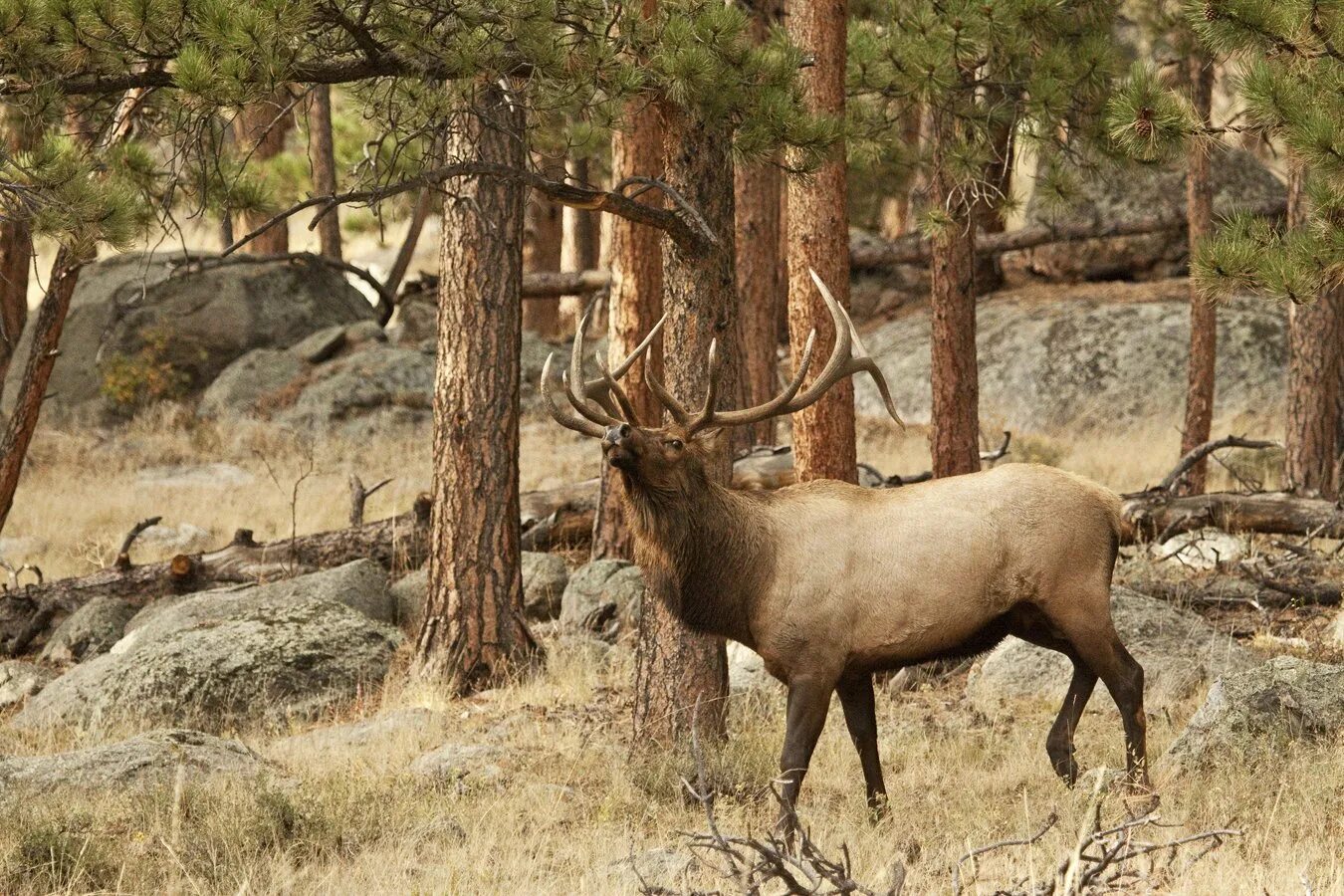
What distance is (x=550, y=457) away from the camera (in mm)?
17781

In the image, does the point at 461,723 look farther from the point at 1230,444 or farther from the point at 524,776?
the point at 1230,444

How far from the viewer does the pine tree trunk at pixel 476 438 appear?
1003cm

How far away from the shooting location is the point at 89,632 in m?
11.3

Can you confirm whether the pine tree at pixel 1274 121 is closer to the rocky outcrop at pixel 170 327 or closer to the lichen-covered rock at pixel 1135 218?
the lichen-covered rock at pixel 1135 218

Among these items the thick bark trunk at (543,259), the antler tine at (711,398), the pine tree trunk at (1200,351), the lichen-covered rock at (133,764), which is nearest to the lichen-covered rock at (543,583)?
the lichen-covered rock at (133,764)

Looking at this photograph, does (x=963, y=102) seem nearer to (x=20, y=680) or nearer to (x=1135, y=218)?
(x=20, y=680)

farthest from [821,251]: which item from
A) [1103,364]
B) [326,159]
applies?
[326,159]

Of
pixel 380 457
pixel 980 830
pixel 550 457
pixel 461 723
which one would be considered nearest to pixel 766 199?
pixel 550 457

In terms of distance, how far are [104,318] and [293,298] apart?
2573mm

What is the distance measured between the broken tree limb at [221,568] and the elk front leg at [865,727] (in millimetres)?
5697

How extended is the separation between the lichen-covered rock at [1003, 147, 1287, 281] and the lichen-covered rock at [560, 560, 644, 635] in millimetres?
12341

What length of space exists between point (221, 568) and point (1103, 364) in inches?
450

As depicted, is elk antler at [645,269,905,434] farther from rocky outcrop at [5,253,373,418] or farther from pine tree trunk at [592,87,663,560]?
rocky outcrop at [5,253,373,418]

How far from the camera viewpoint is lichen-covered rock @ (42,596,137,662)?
11148 mm
